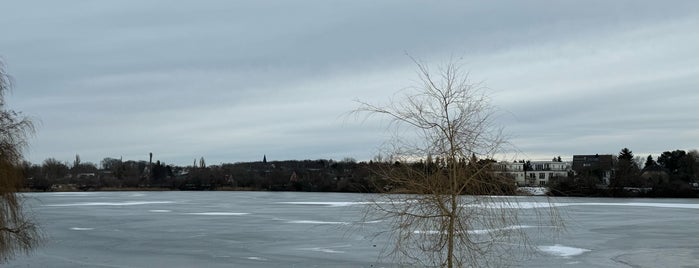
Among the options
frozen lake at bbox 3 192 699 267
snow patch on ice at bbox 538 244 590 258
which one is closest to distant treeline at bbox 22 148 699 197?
frozen lake at bbox 3 192 699 267

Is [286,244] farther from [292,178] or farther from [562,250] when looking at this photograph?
[292,178]

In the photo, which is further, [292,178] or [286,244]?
[292,178]

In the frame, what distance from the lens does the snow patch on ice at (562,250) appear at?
16.5 meters

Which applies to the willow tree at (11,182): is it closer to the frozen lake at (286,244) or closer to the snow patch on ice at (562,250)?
the frozen lake at (286,244)

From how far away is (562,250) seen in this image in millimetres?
17312

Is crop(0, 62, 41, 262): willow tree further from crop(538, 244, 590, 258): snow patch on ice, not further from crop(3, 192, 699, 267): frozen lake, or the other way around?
crop(538, 244, 590, 258): snow patch on ice

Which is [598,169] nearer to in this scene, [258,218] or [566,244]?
[258,218]

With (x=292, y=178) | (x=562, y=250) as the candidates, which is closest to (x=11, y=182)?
(x=562, y=250)

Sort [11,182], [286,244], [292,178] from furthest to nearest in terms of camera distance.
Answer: [292,178] < [286,244] < [11,182]

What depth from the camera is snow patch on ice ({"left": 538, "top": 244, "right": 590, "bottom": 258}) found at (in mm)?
16531

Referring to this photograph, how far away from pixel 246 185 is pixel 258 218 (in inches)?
2859

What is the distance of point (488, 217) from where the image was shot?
25.7 feet

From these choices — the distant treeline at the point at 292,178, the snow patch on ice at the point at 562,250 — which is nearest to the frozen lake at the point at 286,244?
the snow patch on ice at the point at 562,250

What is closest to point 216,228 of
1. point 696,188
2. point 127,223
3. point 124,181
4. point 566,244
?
point 127,223
